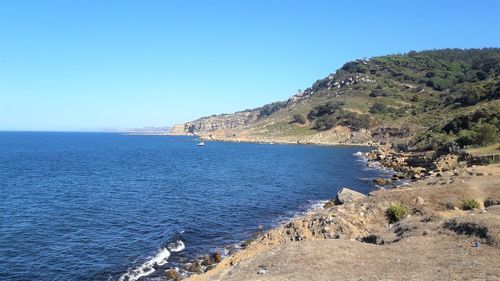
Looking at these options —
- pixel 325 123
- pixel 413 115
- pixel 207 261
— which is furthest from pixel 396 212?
pixel 325 123

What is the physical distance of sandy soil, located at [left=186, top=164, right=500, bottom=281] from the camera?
17.1 m

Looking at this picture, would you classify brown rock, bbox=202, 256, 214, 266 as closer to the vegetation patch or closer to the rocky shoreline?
the rocky shoreline

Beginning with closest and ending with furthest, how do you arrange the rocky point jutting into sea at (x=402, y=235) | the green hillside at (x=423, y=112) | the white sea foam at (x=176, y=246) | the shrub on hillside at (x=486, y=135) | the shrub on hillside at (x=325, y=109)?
the rocky point jutting into sea at (x=402, y=235) → the white sea foam at (x=176, y=246) → the shrub on hillside at (x=486, y=135) → the green hillside at (x=423, y=112) → the shrub on hillside at (x=325, y=109)

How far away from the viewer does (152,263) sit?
95.9ft

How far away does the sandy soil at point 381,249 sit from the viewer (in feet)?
56.2

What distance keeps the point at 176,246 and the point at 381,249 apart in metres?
17.3

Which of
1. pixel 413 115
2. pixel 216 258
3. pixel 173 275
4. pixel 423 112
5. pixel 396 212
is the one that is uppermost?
pixel 423 112

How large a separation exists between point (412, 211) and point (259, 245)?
1186 centimetres

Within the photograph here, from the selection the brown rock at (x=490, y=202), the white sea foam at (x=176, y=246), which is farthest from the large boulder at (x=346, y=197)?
the white sea foam at (x=176, y=246)

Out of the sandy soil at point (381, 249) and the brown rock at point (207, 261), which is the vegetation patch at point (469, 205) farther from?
the brown rock at point (207, 261)

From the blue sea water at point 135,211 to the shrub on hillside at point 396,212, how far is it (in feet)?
38.0

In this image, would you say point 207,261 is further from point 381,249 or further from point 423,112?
point 423,112

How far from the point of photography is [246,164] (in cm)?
9425

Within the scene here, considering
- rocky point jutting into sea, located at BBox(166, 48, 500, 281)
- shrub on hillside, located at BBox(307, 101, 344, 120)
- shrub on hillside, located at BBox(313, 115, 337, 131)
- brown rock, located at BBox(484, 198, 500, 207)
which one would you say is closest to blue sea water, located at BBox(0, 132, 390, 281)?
rocky point jutting into sea, located at BBox(166, 48, 500, 281)
